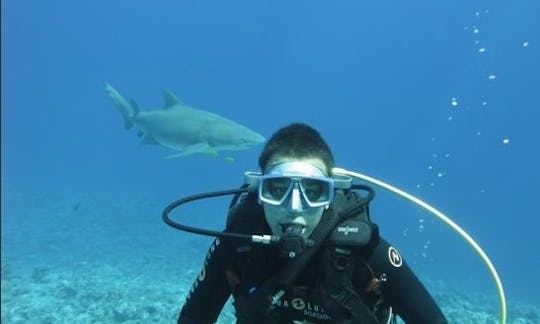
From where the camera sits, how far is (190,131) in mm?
10484

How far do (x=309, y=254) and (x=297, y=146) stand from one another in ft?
1.78

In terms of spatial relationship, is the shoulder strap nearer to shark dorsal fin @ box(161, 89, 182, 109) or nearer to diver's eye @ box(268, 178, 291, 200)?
diver's eye @ box(268, 178, 291, 200)

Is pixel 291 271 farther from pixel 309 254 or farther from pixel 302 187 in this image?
pixel 302 187

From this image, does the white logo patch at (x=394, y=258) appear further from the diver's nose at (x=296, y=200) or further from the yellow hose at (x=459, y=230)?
the diver's nose at (x=296, y=200)

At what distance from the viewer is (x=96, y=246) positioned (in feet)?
50.4

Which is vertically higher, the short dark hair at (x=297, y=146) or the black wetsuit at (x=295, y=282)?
the short dark hair at (x=297, y=146)

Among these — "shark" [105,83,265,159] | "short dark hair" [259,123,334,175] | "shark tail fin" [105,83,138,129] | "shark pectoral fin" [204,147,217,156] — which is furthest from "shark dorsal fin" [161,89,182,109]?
"short dark hair" [259,123,334,175]

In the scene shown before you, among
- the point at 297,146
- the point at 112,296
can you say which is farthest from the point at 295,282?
the point at 112,296

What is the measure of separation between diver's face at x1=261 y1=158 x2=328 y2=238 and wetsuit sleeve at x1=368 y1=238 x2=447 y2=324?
37 cm

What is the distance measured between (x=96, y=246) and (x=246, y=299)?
13.9 meters

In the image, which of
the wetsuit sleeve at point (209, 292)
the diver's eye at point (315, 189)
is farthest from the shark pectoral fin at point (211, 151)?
the diver's eye at point (315, 189)

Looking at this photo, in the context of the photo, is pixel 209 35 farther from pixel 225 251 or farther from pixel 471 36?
pixel 225 251

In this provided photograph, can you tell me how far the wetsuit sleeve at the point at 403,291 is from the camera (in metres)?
A: 2.53

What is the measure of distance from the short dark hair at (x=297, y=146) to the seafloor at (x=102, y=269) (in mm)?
3313
